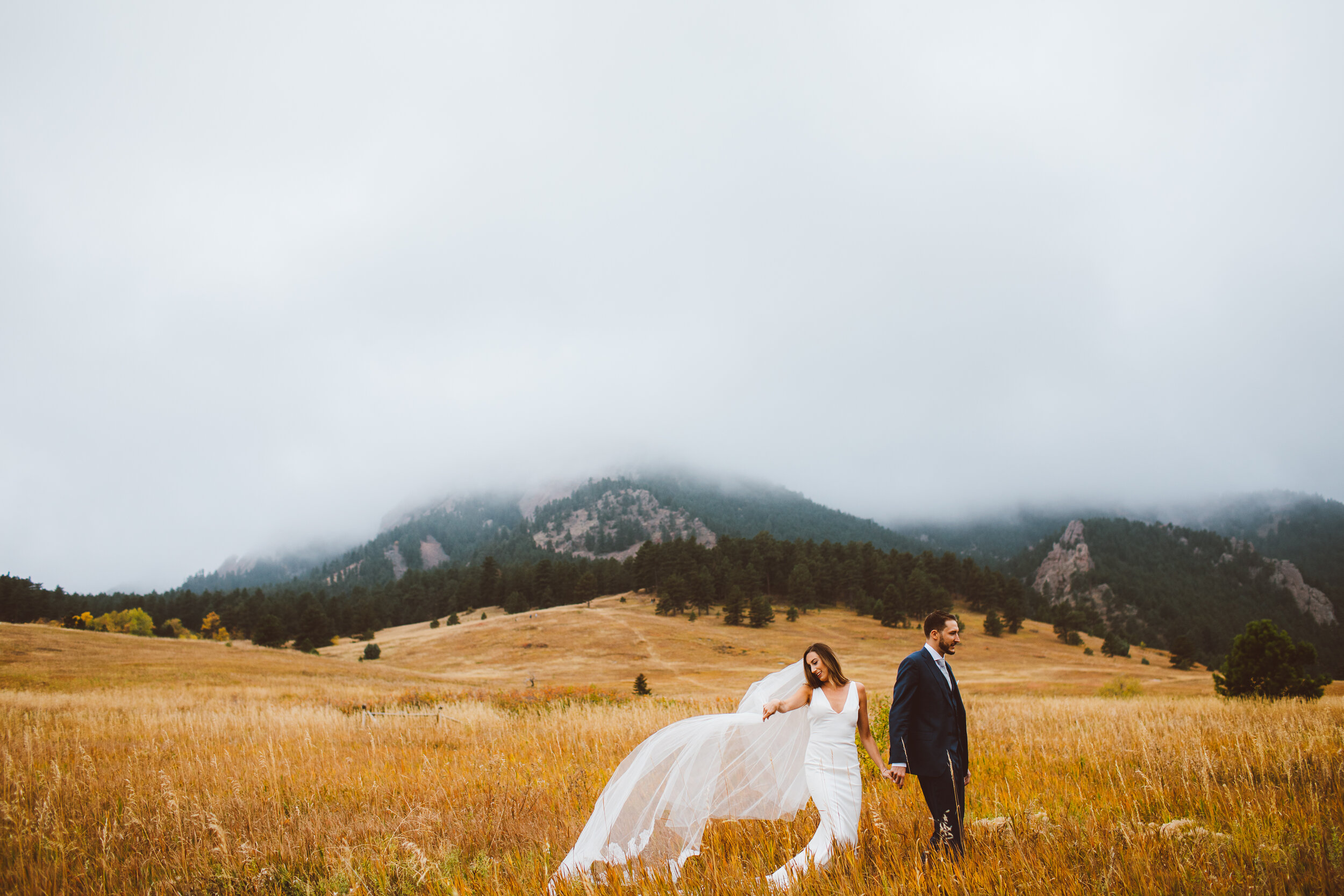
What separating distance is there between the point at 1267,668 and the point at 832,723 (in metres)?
24.9

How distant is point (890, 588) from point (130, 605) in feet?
479

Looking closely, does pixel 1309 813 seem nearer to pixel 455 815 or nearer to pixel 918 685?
pixel 918 685

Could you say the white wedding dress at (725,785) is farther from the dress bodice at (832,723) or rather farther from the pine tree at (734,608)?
the pine tree at (734,608)

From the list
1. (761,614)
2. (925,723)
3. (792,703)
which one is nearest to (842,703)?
(792,703)

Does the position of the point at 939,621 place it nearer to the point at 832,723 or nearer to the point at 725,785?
the point at 832,723

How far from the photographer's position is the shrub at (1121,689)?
32594 mm

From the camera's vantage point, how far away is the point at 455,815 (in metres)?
6.11

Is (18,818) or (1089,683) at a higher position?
(18,818)

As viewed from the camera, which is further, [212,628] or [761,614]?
[212,628]

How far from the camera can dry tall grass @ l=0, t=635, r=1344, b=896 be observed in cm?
390

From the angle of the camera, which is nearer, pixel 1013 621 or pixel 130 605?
pixel 1013 621

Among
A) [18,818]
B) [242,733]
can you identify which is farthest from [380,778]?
[242,733]

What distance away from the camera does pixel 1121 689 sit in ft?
115

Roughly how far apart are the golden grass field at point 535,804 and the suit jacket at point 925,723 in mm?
585
